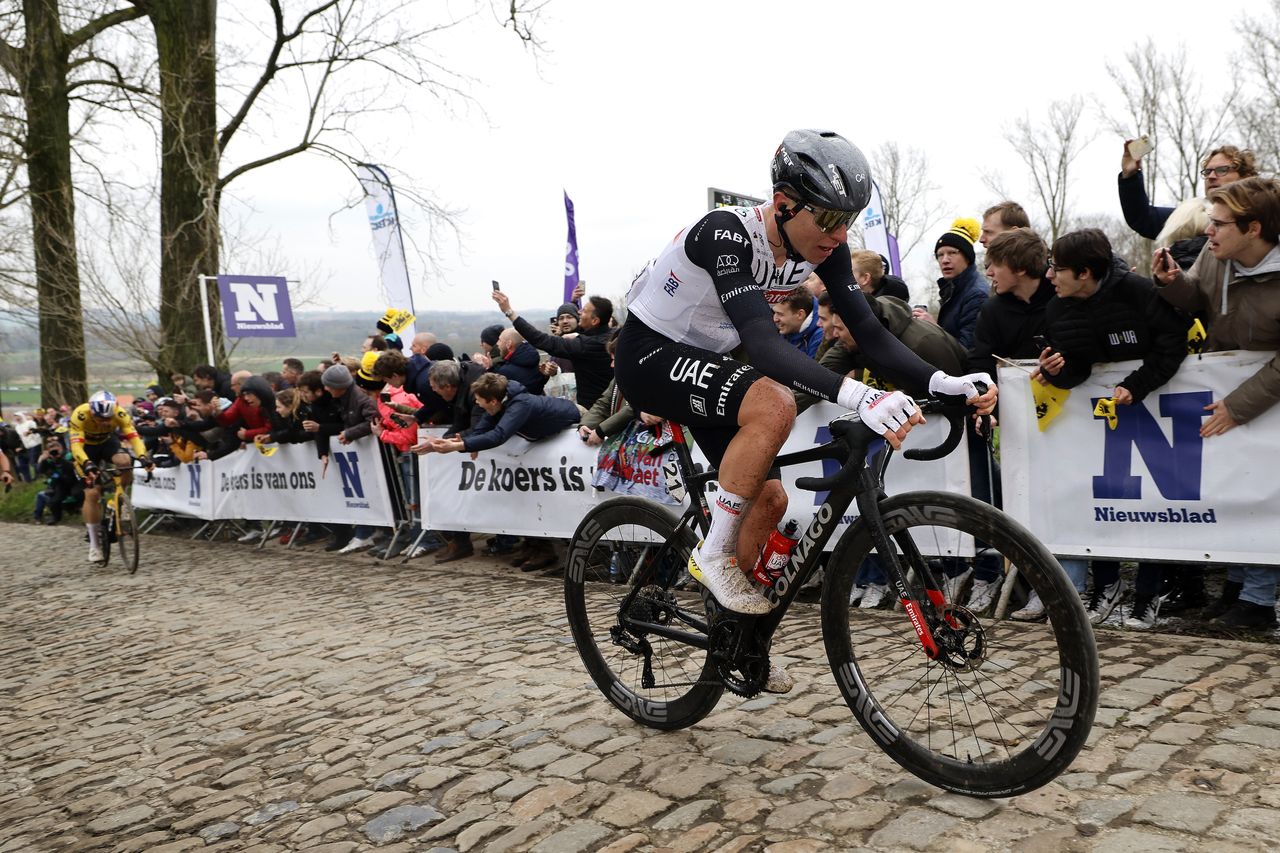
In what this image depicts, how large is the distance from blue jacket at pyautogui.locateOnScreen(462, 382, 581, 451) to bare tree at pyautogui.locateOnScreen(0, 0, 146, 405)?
16.3m

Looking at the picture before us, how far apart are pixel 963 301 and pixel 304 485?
329 inches

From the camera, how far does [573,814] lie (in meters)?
3.46

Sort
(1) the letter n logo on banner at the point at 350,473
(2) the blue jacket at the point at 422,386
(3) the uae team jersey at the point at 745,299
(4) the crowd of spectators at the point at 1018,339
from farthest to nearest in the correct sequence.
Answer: (1) the letter n logo on banner at the point at 350,473 < (2) the blue jacket at the point at 422,386 < (4) the crowd of spectators at the point at 1018,339 < (3) the uae team jersey at the point at 745,299

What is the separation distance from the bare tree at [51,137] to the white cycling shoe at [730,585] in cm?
2140

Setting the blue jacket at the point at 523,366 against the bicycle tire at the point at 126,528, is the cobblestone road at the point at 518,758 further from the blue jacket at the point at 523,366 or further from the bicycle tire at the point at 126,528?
the bicycle tire at the point at 126,528

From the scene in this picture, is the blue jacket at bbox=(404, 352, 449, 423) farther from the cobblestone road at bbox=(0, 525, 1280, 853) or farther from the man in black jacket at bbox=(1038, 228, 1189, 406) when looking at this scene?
the man in black jacket at bbox=(1038, 228, 1189, 406)

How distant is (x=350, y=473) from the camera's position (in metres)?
11.2

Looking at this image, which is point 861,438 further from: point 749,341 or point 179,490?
point 179,490

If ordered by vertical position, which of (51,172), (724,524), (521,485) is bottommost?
(521,485)

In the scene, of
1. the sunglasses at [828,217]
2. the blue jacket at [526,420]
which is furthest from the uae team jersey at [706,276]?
the blue jacket at [526,420]

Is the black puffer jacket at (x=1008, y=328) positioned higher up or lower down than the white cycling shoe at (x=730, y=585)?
higher up

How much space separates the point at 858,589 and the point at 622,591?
1188 mm

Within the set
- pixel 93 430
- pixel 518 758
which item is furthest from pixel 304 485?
pixel 518 758

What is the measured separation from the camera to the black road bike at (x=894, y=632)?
2.95m
